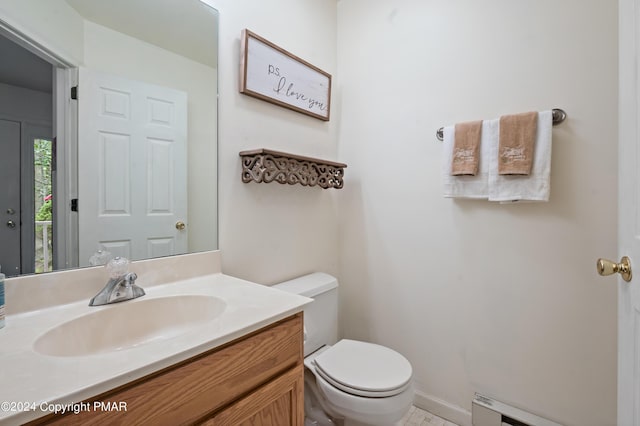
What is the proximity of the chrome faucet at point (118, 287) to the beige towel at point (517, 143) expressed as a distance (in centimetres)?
150

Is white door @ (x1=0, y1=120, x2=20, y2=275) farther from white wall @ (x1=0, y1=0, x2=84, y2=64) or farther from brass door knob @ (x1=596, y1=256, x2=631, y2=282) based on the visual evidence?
brass door knob @ (x1=596, y1=256, x2=631, y2=282)

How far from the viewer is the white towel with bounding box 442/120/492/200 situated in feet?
4.55

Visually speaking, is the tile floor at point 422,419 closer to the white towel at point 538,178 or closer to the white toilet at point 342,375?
the white toilet at point 342,375

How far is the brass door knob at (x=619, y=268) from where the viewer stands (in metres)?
0.78

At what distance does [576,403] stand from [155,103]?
210 centimetres

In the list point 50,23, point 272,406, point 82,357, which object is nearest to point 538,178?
point 272,406

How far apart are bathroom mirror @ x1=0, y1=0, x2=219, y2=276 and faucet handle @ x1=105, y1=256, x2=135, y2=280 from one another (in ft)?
0.33

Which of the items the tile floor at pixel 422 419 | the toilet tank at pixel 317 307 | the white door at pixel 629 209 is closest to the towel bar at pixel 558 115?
the white door at pixel 629 209

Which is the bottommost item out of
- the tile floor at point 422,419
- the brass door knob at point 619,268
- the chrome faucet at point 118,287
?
the tile floor at point 422,419

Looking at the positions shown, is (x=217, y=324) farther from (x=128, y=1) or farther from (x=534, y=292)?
(x=534, y=292)

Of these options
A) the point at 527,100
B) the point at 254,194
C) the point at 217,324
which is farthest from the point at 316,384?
the point at 527,100

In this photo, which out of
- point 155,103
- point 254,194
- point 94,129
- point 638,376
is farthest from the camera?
point 254,194

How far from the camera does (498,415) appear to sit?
1.38m

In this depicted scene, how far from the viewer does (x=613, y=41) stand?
1.17 meters
